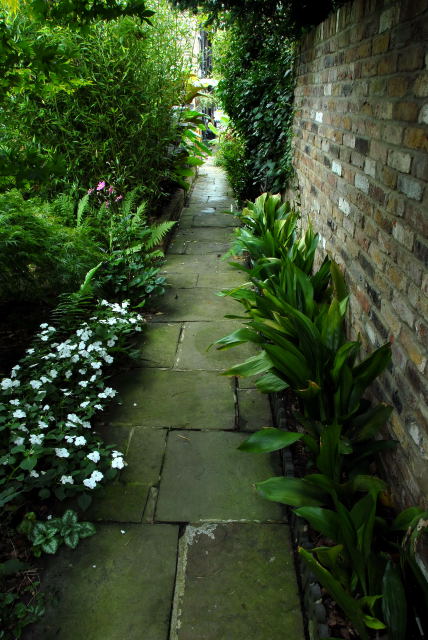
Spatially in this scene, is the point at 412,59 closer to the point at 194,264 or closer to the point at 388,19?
the point at 388,19

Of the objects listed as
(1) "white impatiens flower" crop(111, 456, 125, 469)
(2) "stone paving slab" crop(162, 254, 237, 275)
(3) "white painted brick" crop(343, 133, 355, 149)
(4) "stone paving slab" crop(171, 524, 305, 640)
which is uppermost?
(3) "white painted brick" crop(343, 133, 355, 149)

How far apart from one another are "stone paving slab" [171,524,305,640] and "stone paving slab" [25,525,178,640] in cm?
6

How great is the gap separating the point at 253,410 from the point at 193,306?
4.97 ft

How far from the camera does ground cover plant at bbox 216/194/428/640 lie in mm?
1270

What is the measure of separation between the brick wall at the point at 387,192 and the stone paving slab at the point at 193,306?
3.97 ft

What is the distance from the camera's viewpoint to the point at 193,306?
3.95 m

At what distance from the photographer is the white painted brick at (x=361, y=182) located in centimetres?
216

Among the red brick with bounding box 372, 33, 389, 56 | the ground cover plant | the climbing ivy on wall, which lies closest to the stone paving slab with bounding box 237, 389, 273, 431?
the ground cover plant

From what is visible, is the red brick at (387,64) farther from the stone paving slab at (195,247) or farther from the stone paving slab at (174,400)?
the stone paving slab at (195,247)

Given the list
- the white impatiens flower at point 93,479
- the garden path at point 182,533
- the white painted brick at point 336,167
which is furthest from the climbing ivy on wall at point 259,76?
the white impatiens flower at point 93,479

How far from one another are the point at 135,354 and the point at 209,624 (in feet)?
5.85

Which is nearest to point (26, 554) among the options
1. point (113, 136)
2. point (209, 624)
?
point (209, 624)

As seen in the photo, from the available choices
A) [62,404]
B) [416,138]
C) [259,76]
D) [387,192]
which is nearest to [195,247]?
[259,76]

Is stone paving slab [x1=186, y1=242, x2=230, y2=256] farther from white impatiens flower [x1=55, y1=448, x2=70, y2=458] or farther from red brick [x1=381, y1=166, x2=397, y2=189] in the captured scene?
white impatiens flower [x1=55, y1=448, x2=70, y2=458]
